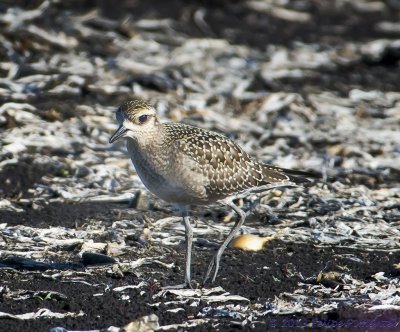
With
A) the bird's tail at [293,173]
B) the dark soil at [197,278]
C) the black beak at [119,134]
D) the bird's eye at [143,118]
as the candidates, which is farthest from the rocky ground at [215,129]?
the bird's eye at [143,118]

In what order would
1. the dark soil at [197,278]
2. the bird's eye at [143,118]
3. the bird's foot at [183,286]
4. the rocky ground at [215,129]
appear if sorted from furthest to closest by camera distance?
the bird's eye at [143,118]
the bird's foot at [183,286]
the rocky ground at [215,129]
the dark soil at [197,278]

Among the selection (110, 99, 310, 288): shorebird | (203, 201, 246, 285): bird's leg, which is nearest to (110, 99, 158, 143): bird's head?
(110, 99, 310, 288): shorebird

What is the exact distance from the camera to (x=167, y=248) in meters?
7.91

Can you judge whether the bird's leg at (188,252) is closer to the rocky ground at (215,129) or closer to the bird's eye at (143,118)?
the rocky ground at (215,129)

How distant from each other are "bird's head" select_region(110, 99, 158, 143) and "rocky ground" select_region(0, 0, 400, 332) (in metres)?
0.99

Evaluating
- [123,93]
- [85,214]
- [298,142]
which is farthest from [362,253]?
[123,93]

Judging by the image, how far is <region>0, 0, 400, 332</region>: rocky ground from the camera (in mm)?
6781

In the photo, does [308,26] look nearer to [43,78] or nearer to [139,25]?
[139,25]

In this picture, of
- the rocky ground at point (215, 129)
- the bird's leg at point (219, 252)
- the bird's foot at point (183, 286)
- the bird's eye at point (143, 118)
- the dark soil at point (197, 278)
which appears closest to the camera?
the dark soil at point (197, 278)

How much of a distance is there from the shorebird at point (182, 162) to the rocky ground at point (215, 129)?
0.51 metres

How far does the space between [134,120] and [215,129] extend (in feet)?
12.6

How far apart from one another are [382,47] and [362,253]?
6978mm

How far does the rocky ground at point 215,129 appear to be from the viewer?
6781 millimetres

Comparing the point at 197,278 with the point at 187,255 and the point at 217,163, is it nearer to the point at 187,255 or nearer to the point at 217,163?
the point at 187,255
